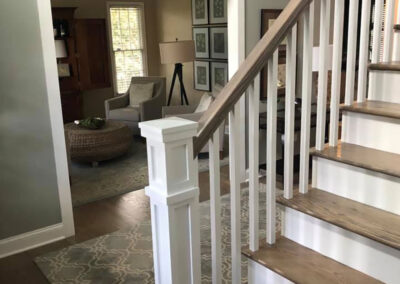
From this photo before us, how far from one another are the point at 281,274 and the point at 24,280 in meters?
1.93

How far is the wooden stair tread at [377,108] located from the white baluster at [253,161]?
0.56 metres

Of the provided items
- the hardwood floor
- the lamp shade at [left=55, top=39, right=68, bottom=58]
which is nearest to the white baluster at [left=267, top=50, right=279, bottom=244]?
the hardwood floor

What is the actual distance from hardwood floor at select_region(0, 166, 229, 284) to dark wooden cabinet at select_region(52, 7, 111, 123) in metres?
3.37

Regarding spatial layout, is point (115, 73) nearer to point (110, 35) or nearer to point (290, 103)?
point (110, 35)

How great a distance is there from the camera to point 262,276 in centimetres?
188

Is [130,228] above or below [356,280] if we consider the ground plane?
below

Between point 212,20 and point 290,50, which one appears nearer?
point 290,50

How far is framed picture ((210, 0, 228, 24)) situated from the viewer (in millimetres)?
6541

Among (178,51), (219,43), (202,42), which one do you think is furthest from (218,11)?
(178,51)

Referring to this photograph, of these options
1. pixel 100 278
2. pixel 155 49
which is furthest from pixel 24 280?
pixel 155 49

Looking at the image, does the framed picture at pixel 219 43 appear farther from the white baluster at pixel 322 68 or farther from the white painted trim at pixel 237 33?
the white baluster at pixel 322 68

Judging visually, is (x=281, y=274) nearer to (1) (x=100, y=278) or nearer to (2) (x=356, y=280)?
(2) (x=356, y=280)

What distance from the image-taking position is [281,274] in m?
1.72

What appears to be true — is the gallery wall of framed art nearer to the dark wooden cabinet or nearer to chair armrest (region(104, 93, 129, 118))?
chair armrest (region(104, 93, 129, 118))
